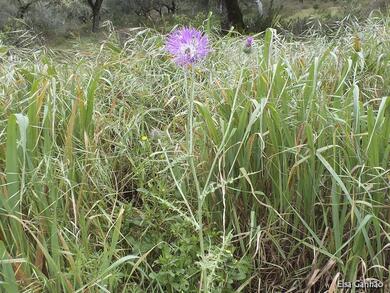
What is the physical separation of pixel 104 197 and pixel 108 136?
0.44 meters

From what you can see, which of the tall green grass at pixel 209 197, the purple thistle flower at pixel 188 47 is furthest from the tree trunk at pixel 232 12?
the purple thistle flower at pixel 188 47

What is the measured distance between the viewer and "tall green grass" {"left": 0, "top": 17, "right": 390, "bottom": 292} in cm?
159

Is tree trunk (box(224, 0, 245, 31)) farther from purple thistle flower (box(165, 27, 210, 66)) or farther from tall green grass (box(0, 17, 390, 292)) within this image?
purple thistle flower (box(165, 27, 210, 66))

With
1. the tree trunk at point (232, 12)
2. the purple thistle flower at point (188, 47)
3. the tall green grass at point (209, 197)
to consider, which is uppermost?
the tree trunk at point (232, 12)

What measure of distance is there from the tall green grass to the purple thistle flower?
0.12 metres

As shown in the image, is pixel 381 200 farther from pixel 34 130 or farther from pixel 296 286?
pixel 34 130

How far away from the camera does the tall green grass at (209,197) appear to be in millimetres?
1586

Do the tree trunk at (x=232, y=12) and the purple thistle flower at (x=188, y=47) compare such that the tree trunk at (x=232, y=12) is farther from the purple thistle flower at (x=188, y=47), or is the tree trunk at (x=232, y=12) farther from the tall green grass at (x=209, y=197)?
the purple thistle flower at (x=188, y=47)

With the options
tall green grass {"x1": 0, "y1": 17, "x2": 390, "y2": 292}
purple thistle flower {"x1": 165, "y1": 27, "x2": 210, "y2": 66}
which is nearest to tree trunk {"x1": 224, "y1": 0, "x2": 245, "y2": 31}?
tall green grass {"x1": 0, "y1": 17, "x2": 390, "y2": 292}

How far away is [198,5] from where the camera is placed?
27.2 meters

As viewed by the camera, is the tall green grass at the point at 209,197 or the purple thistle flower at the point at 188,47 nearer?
Answer: the purple thistle flower at the point at 188,47

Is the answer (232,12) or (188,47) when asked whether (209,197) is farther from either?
(232,12)

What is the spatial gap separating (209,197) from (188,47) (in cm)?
65

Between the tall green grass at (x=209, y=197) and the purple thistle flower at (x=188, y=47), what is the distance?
0.38 feet
